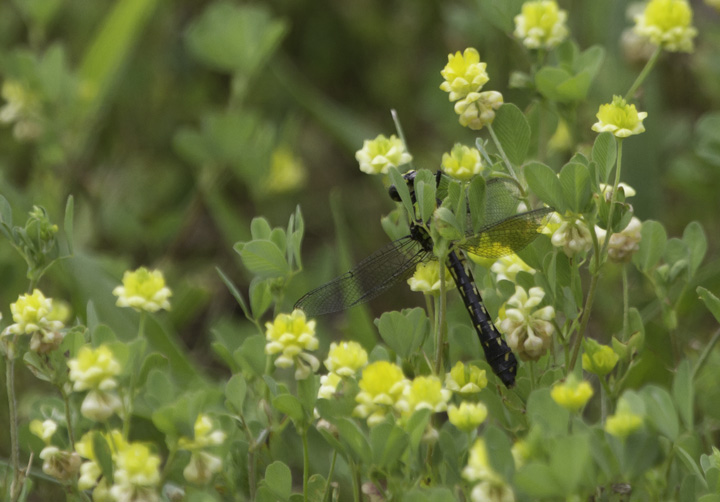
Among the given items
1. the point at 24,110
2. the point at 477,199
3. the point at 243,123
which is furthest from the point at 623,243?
the point at 24,110

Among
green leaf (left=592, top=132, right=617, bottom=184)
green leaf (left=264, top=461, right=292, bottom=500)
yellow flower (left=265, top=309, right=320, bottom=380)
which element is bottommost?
green leaf (left=264, top=461, right=292, bottom=500)

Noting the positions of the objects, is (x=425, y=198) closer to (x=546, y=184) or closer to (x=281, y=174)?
(x=546, y=184)

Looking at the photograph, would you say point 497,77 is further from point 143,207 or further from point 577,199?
point 577,199

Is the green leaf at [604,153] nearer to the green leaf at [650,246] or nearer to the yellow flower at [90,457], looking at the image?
the green leaf at [650,246]

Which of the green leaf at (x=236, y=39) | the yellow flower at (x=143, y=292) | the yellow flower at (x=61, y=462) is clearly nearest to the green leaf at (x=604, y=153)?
the yellow flower at (x=143, y=292)

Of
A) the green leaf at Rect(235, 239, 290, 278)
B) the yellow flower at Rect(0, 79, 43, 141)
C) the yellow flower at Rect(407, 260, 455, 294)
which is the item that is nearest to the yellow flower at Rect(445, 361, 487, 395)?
the yellow flower at Rect(407, 260, 455, 294)

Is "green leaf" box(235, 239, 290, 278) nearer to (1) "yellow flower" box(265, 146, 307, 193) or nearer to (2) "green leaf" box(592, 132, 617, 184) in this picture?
(2) "green leaf" box(592, 132, 617, 184)

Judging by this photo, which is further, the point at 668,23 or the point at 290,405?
the point at 668,23

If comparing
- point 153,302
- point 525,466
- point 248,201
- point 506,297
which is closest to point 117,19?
point 248,201
